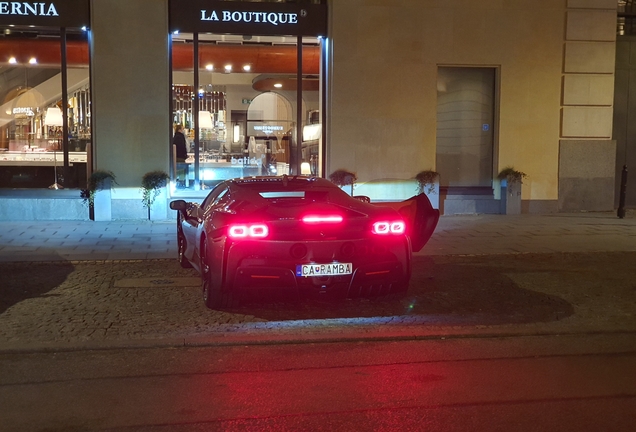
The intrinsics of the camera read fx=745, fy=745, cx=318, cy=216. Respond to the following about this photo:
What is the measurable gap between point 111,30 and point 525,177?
9410 mm

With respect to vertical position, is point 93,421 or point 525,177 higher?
point 525,177

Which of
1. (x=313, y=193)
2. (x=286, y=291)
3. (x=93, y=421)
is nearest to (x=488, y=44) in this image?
(x=313, y=193)

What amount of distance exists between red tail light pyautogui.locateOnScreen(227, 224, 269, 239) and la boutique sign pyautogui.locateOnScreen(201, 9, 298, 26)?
9.29 metres

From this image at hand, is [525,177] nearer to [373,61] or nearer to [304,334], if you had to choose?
[373,61]

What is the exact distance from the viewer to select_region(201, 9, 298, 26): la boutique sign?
15438mm

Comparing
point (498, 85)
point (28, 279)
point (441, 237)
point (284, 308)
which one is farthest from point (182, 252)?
point (498, 85)

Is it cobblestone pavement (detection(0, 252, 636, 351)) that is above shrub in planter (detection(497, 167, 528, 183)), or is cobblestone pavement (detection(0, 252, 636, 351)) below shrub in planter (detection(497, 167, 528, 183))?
below

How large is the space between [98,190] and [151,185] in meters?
1.07

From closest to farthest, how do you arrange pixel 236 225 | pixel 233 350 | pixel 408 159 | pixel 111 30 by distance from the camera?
1. pixel 233 350
2. pixel 236 225
3. pixel 111 30
4. pixel 408 159

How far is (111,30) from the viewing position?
49.2 feet

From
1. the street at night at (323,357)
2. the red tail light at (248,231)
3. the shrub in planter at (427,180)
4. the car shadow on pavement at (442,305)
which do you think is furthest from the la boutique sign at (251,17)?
the red tail light at (248,231)

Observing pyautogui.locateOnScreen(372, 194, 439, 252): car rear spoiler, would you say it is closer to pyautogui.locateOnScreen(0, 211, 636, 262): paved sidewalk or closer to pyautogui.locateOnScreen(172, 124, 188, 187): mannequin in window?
pyautogui.locateOnScreen(0, 211, 636, 262): paved sidewalk

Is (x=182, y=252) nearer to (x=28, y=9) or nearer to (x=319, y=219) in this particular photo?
(x=319, y=219)

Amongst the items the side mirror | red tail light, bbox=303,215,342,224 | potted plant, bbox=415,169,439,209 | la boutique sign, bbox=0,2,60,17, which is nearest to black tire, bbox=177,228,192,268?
the side mirror
